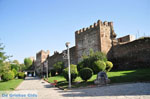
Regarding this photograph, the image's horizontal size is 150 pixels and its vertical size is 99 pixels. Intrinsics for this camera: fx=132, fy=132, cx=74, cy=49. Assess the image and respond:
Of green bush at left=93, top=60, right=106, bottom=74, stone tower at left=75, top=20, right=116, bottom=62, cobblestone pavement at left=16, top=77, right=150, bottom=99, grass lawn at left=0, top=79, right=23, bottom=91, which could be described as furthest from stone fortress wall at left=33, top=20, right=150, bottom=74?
grass lawn at left=0, top=79, right=23, bottom=91

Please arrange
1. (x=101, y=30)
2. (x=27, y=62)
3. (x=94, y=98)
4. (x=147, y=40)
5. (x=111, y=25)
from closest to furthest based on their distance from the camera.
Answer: (x=94, y=98) → (x=147, y=40) → (x=101, y=30) → (x=111, y=25) → (x=27, y=62)

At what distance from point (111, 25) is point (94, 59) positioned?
28.8 ft

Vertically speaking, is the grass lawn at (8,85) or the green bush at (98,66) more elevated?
the green bush at (98,66)

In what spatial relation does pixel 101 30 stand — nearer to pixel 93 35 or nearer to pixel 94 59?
pixel 93 35

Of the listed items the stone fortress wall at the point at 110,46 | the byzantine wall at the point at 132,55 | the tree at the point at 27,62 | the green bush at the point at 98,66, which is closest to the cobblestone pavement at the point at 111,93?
the green bush at the point at 98,66

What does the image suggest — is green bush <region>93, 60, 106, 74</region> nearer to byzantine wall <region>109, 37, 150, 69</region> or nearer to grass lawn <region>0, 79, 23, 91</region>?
byzantine wall <region>109, 37, 150, 69</region>

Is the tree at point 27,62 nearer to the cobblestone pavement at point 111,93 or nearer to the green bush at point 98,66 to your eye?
the green bush at point 98,66

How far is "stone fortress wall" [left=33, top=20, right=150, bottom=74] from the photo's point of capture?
17.7 meters

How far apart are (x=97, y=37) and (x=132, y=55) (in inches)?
252

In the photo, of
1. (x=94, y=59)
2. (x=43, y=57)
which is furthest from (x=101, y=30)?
(x=43, y=57)

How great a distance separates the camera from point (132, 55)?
18.7m

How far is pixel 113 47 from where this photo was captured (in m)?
22.6

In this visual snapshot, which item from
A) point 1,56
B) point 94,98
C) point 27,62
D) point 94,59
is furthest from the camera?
point 27,62

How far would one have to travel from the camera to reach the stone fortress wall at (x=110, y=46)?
17.7 metres
